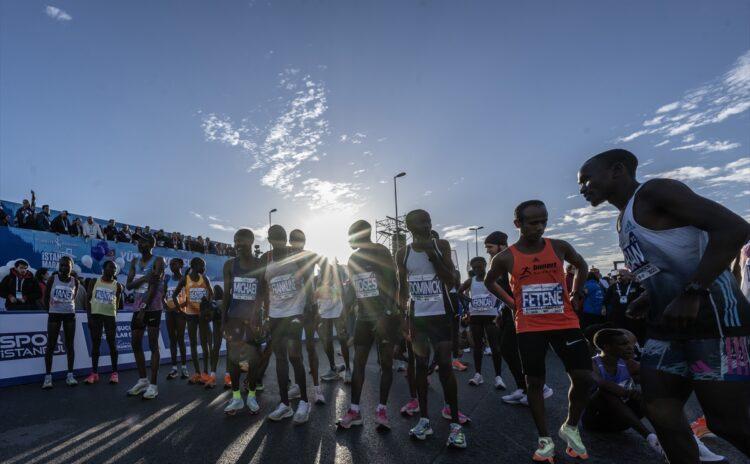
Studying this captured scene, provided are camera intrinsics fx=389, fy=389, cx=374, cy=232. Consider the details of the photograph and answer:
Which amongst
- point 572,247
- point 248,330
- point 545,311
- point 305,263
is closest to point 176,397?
point 248,330

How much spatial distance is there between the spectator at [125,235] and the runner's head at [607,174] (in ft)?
56.7

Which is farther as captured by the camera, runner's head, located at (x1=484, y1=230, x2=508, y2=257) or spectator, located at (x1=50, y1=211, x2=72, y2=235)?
spectator, located at (x1=50, y1=211, x2=72, y2=235)

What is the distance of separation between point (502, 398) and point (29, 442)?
5126 mm

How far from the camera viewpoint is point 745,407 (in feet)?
5.64

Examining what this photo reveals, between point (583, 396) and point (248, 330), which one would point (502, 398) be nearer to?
point (583, 396)

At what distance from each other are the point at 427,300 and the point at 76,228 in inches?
584

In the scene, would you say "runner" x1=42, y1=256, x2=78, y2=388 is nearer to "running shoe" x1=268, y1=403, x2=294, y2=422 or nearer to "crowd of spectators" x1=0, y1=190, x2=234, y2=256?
"crowd of spectators" x1=0, y1=190, x2=234, y2=256

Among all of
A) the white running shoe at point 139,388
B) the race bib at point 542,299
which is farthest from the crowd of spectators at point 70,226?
the race bib at point 542,299

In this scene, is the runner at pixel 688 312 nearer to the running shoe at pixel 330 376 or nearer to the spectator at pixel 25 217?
the running shoe at pixel 330 376

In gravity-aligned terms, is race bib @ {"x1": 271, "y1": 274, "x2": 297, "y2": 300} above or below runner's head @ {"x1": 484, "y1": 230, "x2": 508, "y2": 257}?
below

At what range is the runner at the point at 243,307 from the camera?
486cm

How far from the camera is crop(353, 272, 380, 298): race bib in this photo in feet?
14.1

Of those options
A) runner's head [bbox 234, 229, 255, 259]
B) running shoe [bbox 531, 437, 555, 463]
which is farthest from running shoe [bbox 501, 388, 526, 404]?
runner's head [bbox 234, 229, 255, 259]

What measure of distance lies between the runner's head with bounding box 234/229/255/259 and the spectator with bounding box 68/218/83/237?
39.7 feet
